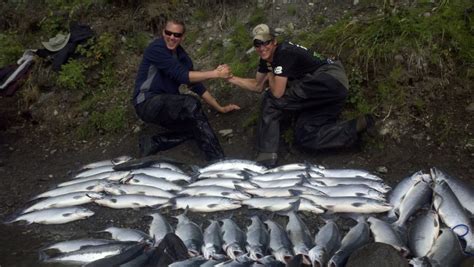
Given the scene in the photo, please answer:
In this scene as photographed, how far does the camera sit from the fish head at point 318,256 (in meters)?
4.69

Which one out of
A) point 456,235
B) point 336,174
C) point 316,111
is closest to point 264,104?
point 316,111

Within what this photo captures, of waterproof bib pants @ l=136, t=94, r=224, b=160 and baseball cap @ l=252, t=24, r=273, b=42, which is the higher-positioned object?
baseball cap @ l=252, t=24, r=273, b=42

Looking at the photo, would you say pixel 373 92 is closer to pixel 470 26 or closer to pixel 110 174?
pixel 470 26

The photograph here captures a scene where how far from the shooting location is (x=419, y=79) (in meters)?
7.40

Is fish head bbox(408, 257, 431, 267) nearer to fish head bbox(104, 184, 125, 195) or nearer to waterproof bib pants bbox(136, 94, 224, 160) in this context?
waterproof bib pants bbox(136, 94, 224, 160)

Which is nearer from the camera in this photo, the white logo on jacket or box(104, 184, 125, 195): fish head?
box(104, 184, 125, 195): fish head

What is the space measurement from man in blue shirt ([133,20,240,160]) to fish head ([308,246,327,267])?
8.94 feet

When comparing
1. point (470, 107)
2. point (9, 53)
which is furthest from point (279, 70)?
point (9, 53)

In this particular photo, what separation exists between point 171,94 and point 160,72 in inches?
13.2

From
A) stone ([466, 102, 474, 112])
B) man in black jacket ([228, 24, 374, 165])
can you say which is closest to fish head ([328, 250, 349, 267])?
man in black jacket ([228, 24, 374, 165])

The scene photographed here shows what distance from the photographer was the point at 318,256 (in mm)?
4715

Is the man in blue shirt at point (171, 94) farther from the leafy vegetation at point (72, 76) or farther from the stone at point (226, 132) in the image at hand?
the leafy vegetation at point (72, 76)

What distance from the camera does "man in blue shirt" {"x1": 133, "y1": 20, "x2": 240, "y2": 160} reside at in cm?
719

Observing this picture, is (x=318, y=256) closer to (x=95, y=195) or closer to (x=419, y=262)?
(x=419, y=262)
